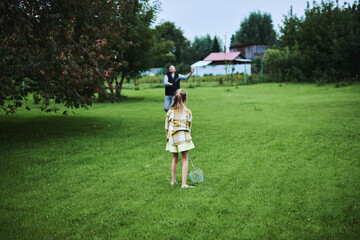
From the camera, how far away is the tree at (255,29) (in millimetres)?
73688

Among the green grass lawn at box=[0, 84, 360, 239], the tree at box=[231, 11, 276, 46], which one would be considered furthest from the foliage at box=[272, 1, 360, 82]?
the tree at box=[231, 11, 276, 46]

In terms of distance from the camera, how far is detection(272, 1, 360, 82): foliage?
2544 cm

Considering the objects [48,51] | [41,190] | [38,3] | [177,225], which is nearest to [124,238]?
[177,225]

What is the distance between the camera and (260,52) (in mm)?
62062

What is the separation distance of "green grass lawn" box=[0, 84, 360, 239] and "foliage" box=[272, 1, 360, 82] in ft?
61.1

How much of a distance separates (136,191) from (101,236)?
1357mm

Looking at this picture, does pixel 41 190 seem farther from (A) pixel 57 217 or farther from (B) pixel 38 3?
(B) pixel 38 3

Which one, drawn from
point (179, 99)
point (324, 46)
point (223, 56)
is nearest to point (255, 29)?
point (223, 56)

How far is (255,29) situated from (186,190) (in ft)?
246

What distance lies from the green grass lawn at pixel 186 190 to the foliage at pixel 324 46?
18.6m

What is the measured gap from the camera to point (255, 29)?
242 ft

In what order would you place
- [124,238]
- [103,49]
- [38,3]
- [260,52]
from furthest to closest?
[260,52] < [103,49] < [38,3] < [124,238]

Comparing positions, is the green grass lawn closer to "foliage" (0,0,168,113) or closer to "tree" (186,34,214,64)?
"foliage" (0,0,168,113)

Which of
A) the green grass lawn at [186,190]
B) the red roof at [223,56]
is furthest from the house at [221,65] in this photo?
the green grass lawn at [186,190]
